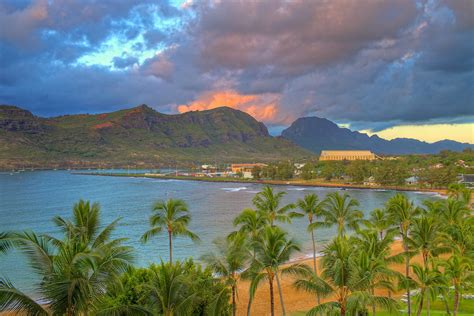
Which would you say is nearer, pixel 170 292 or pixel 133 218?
pixel 170 292

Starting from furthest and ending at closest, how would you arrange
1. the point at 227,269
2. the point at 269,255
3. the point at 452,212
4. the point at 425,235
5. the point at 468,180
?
1. the point at 468,180
2. the point at 452,212
3. the point at 425,235
4. the point at 227,269
5. the point at 269,255

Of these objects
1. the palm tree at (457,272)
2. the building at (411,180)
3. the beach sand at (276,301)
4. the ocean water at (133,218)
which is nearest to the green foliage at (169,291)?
the ocean water at (133,218)

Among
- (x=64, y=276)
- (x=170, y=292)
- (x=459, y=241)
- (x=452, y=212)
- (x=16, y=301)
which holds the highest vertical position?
(x=64, y=276)

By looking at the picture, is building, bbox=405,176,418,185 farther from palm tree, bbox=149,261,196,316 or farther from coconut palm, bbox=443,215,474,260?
palm tree, bbox=149,261,196,316

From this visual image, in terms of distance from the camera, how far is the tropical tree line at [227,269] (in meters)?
12.6

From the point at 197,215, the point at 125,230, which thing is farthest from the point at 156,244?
the point at 197,215

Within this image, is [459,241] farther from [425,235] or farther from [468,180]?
[468,180]

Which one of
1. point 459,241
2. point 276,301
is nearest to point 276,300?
point 276,301

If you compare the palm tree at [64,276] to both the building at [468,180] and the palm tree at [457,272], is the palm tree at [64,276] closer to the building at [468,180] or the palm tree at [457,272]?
the palm tree at [457,272]

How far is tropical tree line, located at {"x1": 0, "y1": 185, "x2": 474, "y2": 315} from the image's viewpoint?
12602 millimetres

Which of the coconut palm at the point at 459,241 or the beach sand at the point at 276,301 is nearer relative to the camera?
the coconut palm at the point at 459,241

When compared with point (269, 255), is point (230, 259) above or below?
below

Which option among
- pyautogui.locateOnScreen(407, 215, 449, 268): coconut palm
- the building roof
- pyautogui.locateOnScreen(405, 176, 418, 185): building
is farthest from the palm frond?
pyautogui.locateOnScreen(405, 176, 418, 185): building

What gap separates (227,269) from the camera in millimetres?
22047
